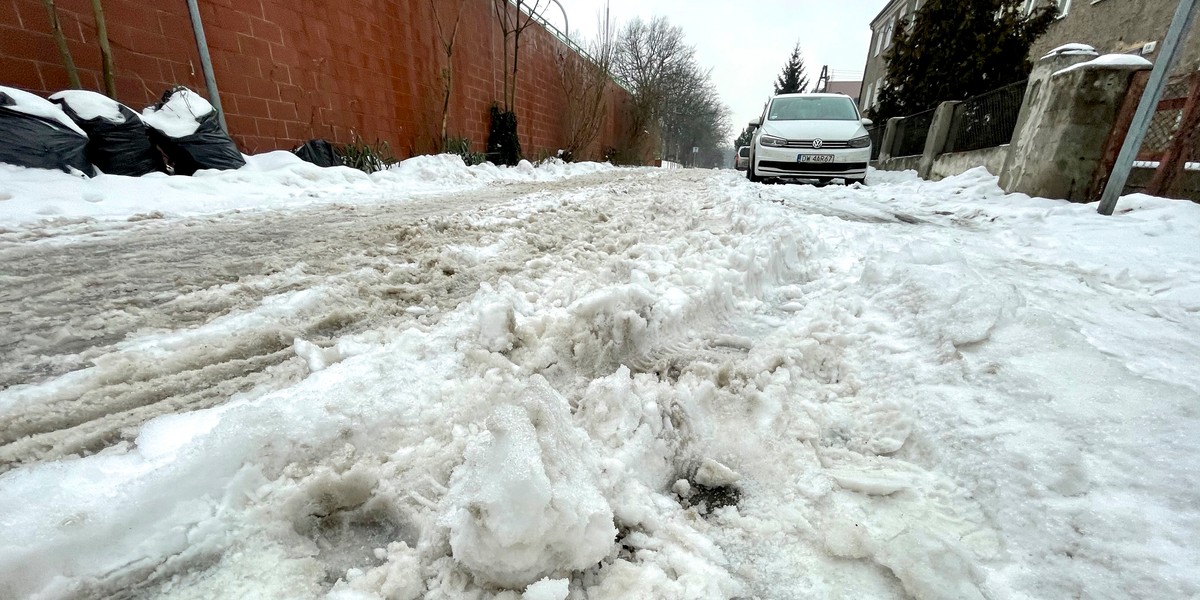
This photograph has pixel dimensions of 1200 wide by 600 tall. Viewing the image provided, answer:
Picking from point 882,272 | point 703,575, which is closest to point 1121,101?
point 882,272

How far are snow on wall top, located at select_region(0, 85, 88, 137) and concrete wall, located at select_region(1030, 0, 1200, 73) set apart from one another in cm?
1545

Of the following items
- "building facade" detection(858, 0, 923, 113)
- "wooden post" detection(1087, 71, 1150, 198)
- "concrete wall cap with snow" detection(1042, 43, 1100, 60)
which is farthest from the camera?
"building facade" detection(858, 0, 923, 113)

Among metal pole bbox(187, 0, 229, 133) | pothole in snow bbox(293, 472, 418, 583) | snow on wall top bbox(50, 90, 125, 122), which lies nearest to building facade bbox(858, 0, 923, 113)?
metal pole bbox(187, 0, 229, 133)

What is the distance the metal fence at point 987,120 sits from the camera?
232 inches

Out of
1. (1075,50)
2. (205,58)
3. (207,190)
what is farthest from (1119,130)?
(205,58)

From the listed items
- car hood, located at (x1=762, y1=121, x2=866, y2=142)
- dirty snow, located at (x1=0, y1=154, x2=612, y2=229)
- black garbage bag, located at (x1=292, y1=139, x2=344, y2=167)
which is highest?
car hood, located at (x1=762, y1=121, x2=866, y2=142)

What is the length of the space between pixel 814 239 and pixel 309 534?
2.88m

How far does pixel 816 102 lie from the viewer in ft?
25.4

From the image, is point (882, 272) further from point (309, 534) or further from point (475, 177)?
point (475, 177)

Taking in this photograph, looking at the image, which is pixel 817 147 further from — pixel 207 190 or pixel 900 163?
pixel 207 190

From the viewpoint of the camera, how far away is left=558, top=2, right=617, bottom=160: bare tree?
45.1 feet

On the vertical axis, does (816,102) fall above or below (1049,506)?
above

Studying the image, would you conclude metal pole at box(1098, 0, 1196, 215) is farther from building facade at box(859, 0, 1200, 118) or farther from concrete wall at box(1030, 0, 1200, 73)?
concrete wall at box(1030, 0, 1200, 73)

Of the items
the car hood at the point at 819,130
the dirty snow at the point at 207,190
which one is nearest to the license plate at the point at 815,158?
the car hood at the point at 819,130
